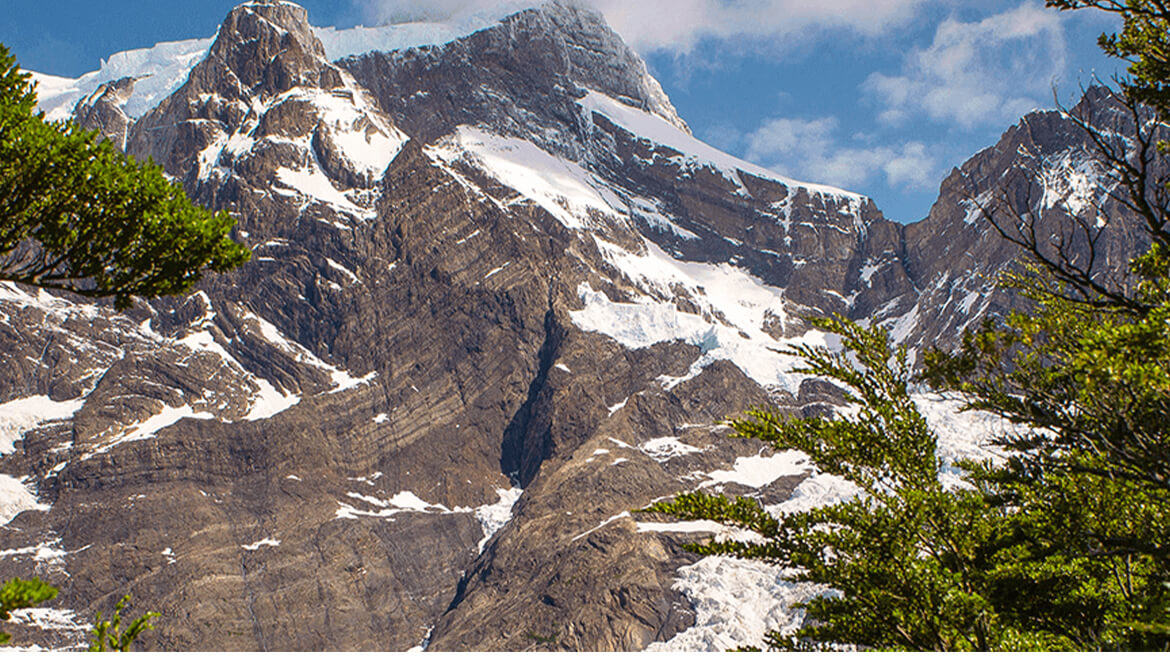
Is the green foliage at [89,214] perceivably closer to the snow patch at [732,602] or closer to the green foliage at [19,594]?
the green foliage at [19,594]

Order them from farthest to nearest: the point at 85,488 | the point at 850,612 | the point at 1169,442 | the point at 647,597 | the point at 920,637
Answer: the point at 85,488
the point at 647,597
the point at 850,612
the point at 1169,442
the point at 920,637

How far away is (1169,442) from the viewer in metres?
13.1

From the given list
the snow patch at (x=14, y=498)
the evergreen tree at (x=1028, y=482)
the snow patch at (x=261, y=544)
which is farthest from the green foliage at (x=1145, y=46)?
the snow patch at (x=14, y=498)

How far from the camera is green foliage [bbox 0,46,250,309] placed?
14.1m

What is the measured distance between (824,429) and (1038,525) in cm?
469

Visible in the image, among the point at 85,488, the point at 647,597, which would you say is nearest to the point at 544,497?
the point at 647,597

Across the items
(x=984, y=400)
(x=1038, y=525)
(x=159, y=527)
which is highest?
(x=159, y=527)

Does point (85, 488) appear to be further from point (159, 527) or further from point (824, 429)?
point (824, 429)

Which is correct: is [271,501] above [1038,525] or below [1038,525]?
above

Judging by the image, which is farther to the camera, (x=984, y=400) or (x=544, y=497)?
(x=544, y=497)

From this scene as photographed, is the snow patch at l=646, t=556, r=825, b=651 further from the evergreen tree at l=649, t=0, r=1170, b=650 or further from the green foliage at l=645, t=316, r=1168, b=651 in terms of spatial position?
the evergreen tree at l=649, t=0, r=1170, b=650

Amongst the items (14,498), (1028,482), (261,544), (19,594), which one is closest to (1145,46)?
(1028,482)

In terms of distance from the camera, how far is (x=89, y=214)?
48.6ft

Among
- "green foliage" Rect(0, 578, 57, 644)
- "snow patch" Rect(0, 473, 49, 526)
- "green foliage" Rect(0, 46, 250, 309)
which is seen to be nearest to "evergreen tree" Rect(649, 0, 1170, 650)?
"green foliage" Rect(0, 578, 57, 644)
